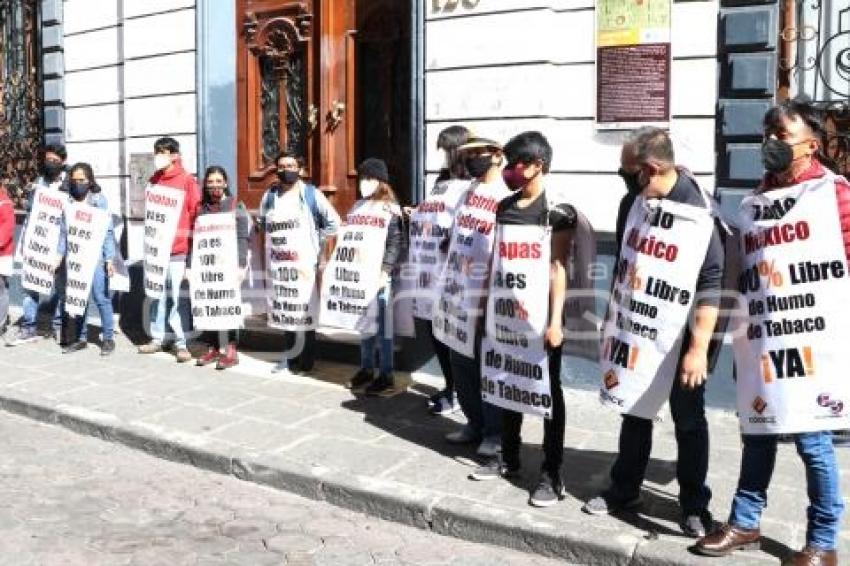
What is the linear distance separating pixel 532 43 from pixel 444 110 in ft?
3.07

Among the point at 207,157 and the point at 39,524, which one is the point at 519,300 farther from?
the point at 207,157

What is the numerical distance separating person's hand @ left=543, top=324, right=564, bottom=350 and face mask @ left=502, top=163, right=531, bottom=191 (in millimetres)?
758

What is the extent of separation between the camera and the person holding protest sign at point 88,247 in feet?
28.2

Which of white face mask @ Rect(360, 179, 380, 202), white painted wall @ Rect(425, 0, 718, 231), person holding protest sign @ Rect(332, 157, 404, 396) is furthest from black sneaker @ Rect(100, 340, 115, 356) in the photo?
white painted wall @ Rect(425, 0, 718, 231)

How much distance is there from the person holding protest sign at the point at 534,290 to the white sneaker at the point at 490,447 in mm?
473

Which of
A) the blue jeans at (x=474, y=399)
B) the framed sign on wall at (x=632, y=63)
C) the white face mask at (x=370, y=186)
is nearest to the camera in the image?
the blue jeans at (x=474, y=399)

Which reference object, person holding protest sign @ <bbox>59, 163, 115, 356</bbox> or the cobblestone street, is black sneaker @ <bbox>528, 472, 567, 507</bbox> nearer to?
the cobblestone street

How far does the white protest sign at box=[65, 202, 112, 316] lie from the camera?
860 centimetres

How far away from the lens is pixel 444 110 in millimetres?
7480

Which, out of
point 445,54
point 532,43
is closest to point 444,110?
point 445,54

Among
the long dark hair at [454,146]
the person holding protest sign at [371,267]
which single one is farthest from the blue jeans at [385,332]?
the long dark hair at [454,146]

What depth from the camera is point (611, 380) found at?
14.6ft

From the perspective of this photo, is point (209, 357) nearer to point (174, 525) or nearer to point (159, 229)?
point (159, 229)

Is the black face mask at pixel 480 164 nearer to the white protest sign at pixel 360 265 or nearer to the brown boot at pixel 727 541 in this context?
the white protest sign at pixel 360 265
